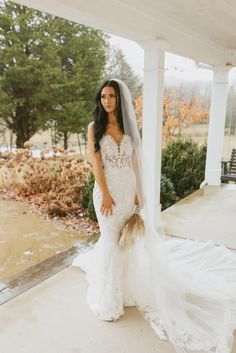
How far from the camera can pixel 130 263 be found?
→ 2.88 metres

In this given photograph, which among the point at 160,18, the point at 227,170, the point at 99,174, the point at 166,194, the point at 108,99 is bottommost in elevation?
the point at 166,194

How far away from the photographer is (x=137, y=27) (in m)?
3.75

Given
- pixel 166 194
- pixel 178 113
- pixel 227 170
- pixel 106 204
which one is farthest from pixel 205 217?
pixel 178 113

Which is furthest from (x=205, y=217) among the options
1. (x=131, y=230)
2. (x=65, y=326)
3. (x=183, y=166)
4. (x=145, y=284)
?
(x=65, y=326)

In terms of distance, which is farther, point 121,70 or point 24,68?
point 121,70

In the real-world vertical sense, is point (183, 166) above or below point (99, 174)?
below

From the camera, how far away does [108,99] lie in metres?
2.63

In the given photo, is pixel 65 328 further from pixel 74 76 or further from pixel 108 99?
pixel 74 76

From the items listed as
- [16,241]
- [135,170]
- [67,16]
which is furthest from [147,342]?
[67,16]

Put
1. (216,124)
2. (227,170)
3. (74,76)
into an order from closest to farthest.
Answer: (74,76), (227,170), (216,124)

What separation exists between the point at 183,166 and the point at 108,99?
15.2ft

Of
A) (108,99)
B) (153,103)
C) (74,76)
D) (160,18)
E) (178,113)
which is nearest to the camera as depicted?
(108,99)

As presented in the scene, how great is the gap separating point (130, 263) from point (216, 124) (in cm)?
489

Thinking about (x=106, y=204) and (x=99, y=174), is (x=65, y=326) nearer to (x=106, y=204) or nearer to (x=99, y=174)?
(x=106, y=204)
